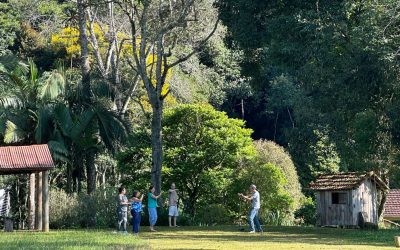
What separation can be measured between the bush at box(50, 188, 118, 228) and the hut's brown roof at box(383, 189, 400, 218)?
3444cm

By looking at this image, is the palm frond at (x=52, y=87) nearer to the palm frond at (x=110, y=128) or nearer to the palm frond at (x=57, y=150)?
the palm frond at (x=110, y=128)

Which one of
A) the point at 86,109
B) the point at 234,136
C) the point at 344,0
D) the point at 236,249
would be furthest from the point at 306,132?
the point at 236,249

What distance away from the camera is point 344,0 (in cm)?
3259

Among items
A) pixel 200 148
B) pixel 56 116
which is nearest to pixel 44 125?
pixel 56 116

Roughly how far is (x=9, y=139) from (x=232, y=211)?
12.4 m

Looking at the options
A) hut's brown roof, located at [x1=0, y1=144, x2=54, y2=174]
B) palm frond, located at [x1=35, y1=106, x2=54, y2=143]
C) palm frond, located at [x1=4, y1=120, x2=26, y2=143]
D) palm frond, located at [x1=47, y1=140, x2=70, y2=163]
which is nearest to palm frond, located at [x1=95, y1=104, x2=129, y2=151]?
palm frond, located at [x1=47, y1=140, x2=70, y2=163]

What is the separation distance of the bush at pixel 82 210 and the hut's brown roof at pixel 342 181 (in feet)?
34.0

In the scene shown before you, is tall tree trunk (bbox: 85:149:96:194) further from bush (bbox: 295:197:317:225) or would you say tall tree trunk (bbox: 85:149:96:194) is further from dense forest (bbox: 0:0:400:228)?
bush (bbox: 295:197:317:225)

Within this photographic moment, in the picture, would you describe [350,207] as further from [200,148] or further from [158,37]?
[158,37]

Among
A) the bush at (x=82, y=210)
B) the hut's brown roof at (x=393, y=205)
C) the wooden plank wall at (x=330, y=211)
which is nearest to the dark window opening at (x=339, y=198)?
the wooden plank wall at (x=330, y=211)

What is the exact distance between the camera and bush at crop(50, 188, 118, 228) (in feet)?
121

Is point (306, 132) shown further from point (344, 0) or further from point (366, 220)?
point (344, 0)

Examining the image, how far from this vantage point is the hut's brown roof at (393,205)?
67500 millimetres

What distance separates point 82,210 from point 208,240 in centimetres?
1156
